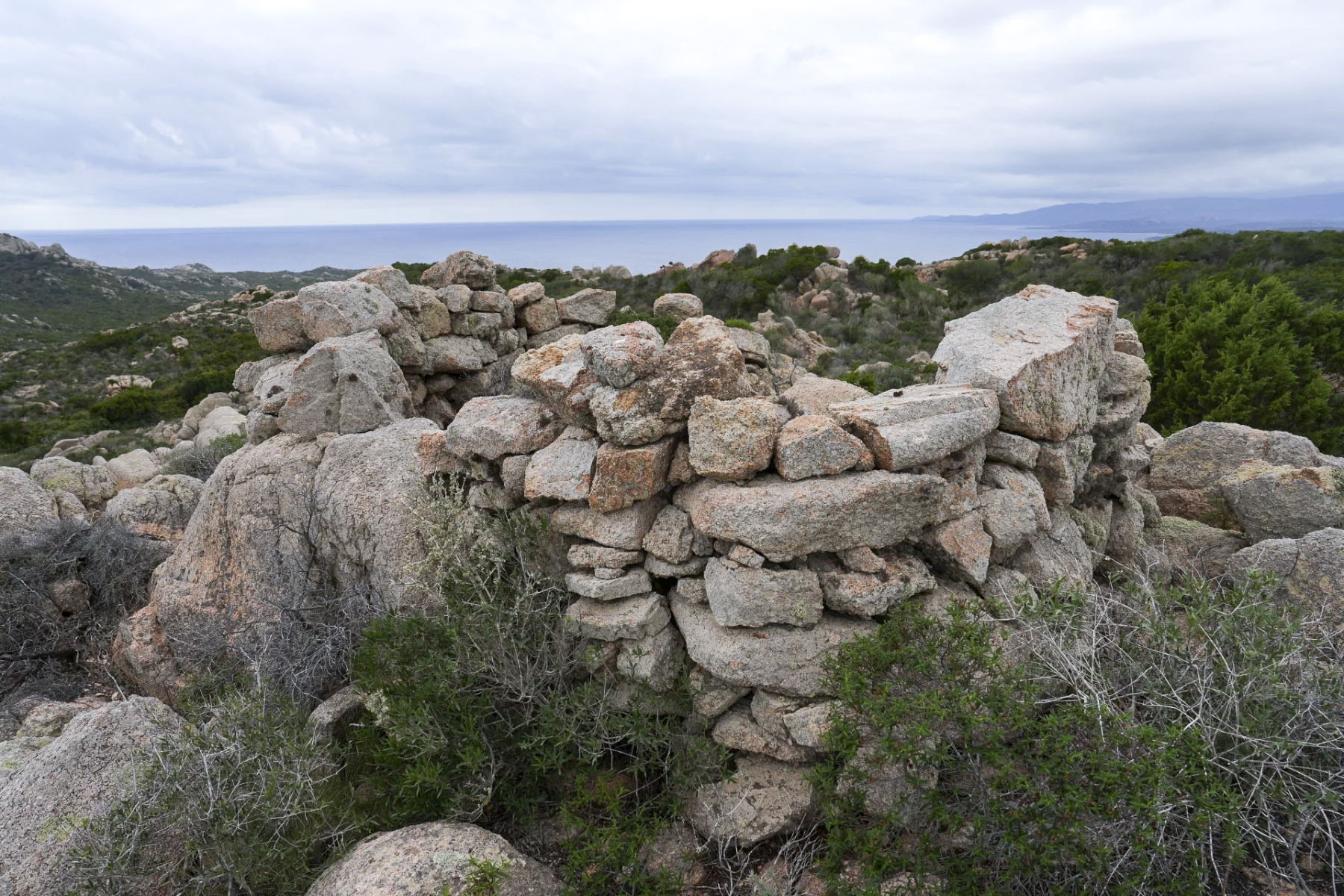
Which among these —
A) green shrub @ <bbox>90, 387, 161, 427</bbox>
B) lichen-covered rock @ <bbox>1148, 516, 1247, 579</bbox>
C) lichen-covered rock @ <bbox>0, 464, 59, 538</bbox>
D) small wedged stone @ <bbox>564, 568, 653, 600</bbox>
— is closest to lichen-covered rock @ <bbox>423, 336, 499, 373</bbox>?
lichen-covered rock @ <bbox>0, 464, 59, 538</bbox>

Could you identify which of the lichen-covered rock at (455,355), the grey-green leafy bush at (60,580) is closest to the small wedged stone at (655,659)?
the grey-green leafy bush at (60,580)

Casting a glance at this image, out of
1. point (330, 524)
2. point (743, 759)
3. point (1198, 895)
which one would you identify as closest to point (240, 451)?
point (330, 524)

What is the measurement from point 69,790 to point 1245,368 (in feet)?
48.7

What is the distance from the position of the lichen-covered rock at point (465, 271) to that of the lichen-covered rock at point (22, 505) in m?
5.58

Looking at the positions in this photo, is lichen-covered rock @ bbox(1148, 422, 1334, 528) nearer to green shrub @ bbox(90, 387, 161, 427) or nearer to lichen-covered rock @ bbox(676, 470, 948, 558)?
lichen-covered rock @ bbox(676, 470, 948, 558)

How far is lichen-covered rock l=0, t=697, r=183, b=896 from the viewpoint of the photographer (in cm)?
390

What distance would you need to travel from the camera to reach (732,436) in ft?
14.4

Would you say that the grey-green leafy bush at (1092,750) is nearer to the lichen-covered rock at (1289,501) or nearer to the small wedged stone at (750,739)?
the small wedged stone at (750,739)

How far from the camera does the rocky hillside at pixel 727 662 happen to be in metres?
3.28

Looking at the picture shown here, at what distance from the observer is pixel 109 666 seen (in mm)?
6750

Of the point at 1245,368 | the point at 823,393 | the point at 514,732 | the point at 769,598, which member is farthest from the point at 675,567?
the point at 1245,368

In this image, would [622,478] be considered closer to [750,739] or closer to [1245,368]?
[750,739]

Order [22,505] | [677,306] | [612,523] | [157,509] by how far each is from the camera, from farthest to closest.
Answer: [677,306], [157,509], [22,505], [612,523]

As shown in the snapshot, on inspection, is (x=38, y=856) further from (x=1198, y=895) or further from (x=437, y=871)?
(x=1198, y=895)
